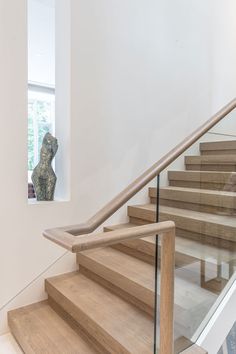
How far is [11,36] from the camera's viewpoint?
2082mm

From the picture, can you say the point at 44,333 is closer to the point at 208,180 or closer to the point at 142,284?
the point at 142,284

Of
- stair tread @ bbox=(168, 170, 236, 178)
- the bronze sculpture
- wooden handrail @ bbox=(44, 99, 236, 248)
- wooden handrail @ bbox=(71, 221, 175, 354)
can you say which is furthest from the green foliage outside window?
wooden handrail @ bbox=(71, 221, 175, 354)

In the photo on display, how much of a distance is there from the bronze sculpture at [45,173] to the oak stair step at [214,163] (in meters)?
1.16

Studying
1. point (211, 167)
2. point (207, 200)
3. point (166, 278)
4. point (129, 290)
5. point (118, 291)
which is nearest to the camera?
point (166, 278)

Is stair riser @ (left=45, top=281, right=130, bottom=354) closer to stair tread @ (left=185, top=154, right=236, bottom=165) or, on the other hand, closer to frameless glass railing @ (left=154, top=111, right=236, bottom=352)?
frameless glass railing @ (left=154, top=111, right=236, bottom=352)

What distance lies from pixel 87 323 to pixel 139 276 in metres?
0.44

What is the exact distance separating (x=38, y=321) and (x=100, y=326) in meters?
0.59

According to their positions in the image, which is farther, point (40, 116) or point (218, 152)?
point (40, 116)

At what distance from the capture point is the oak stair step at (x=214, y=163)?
7.87 ft

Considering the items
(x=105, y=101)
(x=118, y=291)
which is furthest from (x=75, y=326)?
(x=105, y=101)

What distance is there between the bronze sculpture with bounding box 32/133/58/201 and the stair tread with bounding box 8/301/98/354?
87cm

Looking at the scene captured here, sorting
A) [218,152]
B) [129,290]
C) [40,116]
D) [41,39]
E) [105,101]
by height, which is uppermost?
[41,39]

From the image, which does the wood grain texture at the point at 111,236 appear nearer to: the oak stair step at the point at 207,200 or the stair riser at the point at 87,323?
the stair riser at the point at 87,323

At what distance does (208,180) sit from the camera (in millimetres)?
2330
